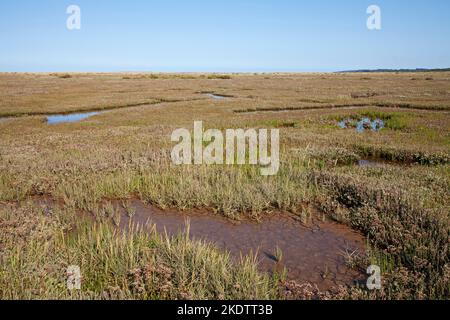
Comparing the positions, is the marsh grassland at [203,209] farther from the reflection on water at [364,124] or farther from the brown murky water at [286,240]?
the reflection on water at [364,124]

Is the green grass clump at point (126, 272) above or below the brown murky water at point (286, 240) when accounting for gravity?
above

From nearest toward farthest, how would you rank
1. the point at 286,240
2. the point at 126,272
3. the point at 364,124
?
the point at 126,272 → the point at 286,240 → the point at 364,124

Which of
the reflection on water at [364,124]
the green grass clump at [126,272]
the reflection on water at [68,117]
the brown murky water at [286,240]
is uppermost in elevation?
the reflection on water at [68,117]

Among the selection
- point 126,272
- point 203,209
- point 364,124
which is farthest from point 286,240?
point 364,124

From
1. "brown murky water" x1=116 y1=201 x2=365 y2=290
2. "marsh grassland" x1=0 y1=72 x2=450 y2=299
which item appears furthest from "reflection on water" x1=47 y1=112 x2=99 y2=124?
"brown murky water" x1=116 y1=201 x2=365 y2=290

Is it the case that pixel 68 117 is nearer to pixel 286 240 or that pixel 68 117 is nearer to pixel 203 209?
pixel 203 209

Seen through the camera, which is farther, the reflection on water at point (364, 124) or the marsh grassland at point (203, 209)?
the reflection on water at point (364, 124)

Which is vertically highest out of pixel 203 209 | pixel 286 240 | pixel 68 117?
pixel 68 117

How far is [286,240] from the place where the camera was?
7.94m

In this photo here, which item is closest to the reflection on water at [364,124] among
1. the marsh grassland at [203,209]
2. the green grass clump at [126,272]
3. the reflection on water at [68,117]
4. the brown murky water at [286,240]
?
the marsh grassland at [203,209]

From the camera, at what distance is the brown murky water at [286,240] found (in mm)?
6504

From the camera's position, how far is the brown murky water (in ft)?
21.3

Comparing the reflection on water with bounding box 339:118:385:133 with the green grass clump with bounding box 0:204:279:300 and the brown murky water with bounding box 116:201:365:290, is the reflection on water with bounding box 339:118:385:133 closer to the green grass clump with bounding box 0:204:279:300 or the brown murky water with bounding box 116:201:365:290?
the brown murky water with bounding box 116:201:365:290
